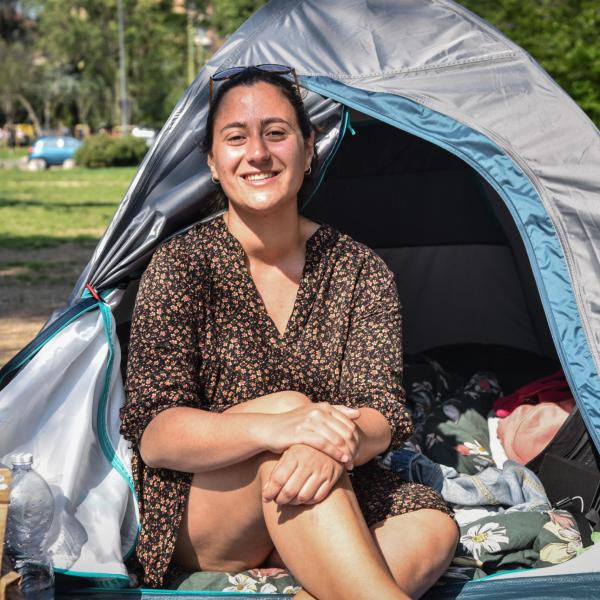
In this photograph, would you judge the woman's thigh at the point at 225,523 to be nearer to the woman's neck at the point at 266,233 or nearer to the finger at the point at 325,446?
the finger at the point at 325,446

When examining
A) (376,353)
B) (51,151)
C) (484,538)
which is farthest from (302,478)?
(51,151)

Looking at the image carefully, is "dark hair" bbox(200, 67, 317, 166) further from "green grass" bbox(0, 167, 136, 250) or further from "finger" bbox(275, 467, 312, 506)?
"green grass" bbox(0, 167, 136, 250)

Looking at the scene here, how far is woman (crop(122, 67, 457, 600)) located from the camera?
2326 mm

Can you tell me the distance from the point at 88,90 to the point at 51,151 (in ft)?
67.6

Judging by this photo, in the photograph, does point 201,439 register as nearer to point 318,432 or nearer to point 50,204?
point 318,432

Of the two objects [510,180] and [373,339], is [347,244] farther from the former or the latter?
[510,180]

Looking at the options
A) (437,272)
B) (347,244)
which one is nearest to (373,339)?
(347,244)

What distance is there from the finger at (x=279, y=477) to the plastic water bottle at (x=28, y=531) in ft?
2.23

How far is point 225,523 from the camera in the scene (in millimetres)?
2527

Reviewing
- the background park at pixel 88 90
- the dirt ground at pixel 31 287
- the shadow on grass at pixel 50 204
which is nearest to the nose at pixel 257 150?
the dirt ground at pixel 31 287

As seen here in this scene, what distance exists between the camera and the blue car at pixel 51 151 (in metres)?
28.2

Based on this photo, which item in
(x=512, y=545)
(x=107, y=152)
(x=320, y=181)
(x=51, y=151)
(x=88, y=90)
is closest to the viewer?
(x=512, y=545)

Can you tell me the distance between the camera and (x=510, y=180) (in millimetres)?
3105

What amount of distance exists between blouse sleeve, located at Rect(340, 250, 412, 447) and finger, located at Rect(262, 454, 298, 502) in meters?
0.41
